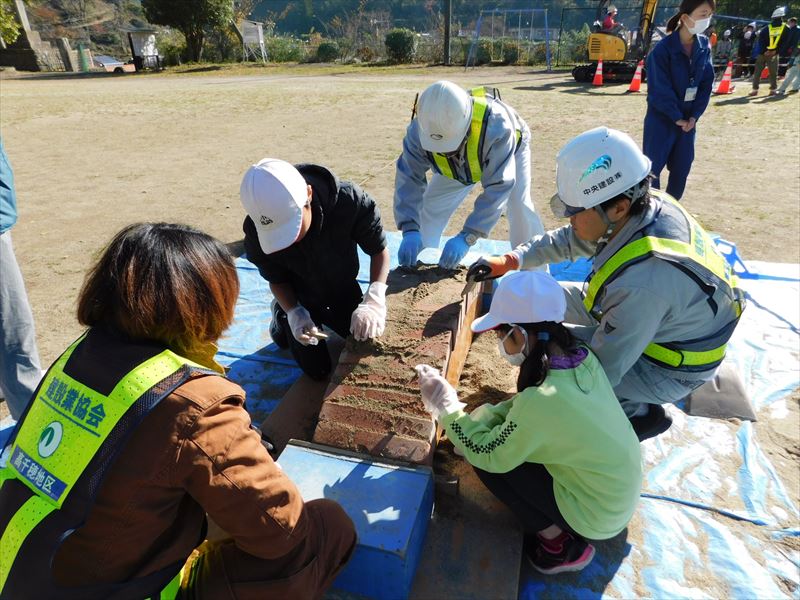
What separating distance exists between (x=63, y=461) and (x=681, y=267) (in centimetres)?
195

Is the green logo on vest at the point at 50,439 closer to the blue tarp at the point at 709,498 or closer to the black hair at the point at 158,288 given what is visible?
the black hair at the point at 158,288

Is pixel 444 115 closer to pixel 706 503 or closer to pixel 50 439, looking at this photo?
pixel 706 503

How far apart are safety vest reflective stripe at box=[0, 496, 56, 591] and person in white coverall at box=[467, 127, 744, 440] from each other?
5.80ft

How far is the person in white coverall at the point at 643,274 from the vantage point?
1.94m

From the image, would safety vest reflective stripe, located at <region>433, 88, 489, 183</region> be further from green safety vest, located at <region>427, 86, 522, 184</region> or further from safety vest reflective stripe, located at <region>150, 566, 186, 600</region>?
safety vest reflective stripe, located at <region>150, 566, 186, 600</region>

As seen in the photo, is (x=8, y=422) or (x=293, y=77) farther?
(x=293, y=77)

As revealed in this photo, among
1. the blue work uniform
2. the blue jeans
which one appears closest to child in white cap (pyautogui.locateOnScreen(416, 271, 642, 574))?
the blue jeans

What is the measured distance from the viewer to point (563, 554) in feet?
6.66

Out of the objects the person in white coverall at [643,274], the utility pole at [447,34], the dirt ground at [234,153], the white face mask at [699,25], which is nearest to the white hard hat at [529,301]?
the person in white coverall at [643,274]

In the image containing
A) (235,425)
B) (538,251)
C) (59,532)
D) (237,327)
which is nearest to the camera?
(59,532)

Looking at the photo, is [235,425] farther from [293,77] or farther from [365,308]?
[293,77]

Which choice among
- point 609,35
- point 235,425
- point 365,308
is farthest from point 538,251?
point 609,35

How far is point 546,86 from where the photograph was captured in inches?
626

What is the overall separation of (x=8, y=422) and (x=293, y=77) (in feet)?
69.4
